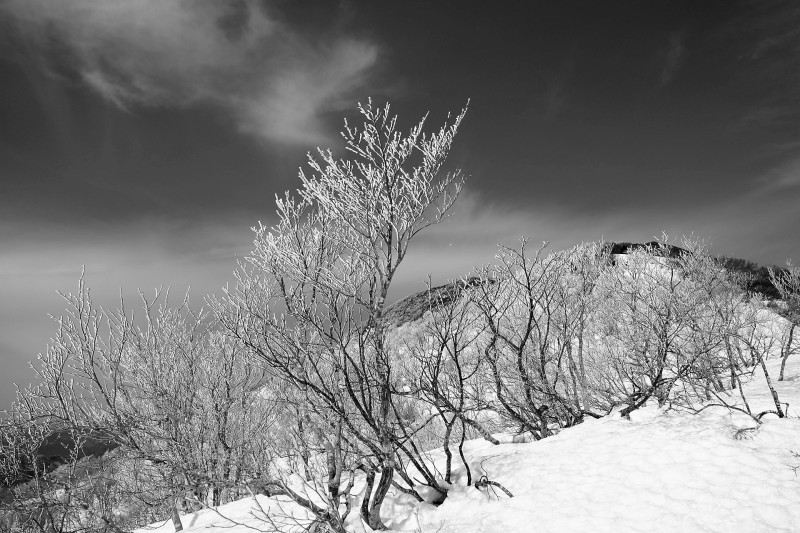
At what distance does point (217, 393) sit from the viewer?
1312cm

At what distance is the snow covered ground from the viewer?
192 inches

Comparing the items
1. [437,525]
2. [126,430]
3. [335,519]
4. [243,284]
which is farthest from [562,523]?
[126,430]

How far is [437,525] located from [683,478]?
3391 mm

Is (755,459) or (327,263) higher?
(327,263)

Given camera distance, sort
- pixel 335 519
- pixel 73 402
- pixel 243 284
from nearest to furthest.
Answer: pixel 335 519, pixel 243 284, pixel 73 402

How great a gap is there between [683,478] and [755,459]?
4.11 feet

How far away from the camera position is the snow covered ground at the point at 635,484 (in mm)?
4887

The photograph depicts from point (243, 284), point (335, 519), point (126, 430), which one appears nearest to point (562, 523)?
point (335, 519)

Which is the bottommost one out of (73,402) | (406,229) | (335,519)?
(335,519)

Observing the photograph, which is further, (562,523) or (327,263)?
(327,263)

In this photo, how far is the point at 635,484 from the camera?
5.54m

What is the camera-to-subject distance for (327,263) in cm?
599

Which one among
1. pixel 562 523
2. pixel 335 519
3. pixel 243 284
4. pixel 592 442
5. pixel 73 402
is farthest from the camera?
pixel 73 402

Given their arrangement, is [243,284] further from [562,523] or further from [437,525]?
[562,523]
